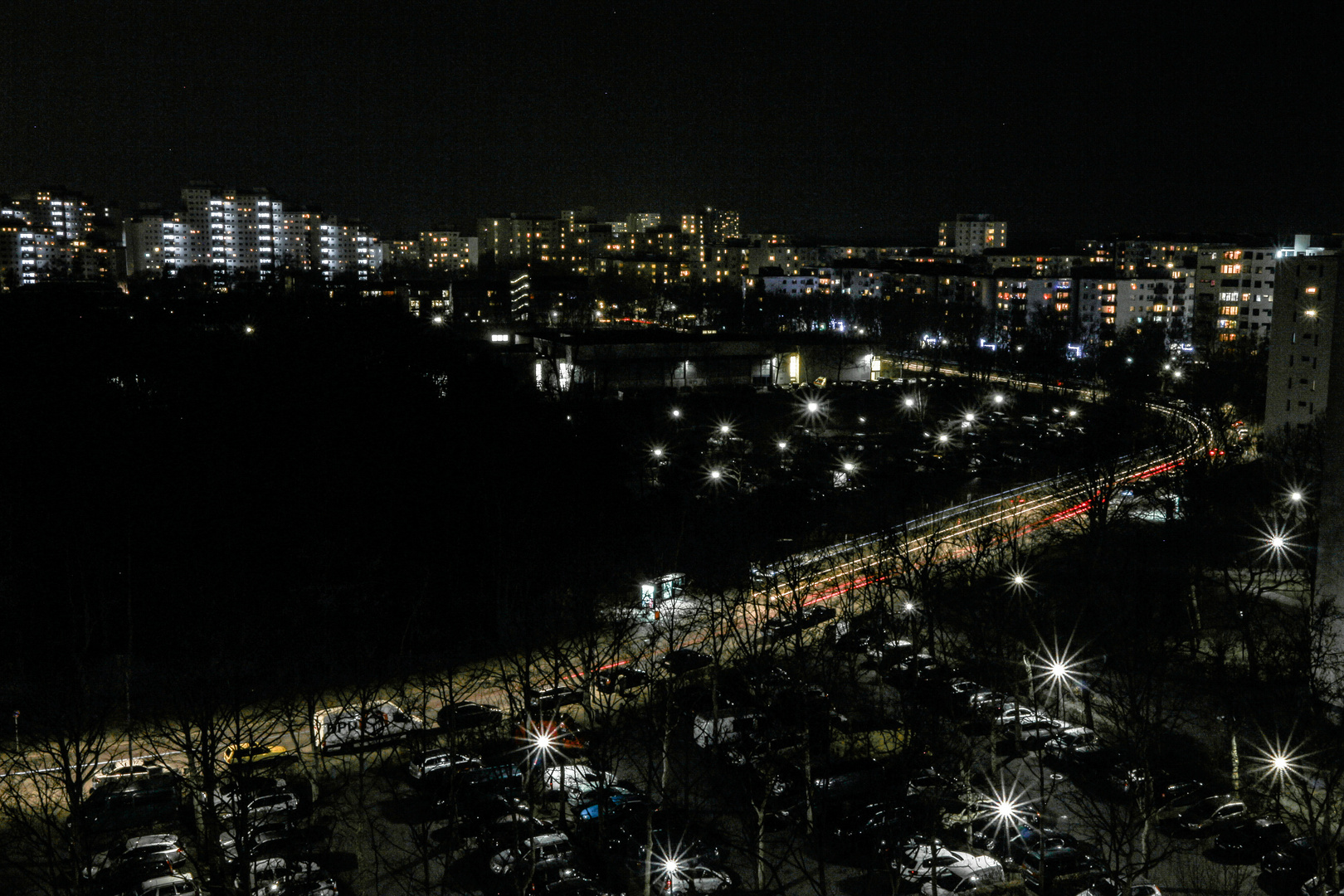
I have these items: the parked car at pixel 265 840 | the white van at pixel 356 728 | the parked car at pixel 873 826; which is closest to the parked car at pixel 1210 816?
the parked car at pixel 873 826

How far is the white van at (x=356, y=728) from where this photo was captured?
4262 mm

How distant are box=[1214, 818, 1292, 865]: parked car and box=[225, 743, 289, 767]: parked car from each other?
3.32 m

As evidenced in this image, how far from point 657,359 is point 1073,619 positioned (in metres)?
9.16

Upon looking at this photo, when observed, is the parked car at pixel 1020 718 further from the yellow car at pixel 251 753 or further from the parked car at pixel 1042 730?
the yellow car at pixel 251 753

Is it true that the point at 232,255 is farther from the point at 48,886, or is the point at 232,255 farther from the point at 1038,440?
the point at 48,886

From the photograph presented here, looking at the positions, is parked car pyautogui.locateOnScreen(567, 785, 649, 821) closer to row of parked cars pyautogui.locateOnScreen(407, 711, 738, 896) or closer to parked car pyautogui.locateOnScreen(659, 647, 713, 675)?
row of parked cars pyautogui.locateOnScreen(407, 711, 738, 896)

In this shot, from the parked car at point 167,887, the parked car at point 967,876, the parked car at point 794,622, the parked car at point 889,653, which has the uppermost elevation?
the parked car at point 794,622

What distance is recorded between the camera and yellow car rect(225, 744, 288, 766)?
3474mm

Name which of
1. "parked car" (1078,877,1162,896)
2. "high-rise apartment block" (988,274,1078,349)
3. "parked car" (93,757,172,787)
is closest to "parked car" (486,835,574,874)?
"parked car" (93,757,172,787)

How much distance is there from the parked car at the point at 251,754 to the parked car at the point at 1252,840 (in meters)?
3.32

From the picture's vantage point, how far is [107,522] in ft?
20.7

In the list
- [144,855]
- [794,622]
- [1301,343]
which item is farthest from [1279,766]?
[1301,343]

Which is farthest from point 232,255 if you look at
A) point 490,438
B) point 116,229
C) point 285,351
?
point 490,438

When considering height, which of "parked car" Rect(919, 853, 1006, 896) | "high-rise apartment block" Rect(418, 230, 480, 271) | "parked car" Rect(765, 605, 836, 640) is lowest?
"parked car" Rect(919, 853, 1006, 896)
